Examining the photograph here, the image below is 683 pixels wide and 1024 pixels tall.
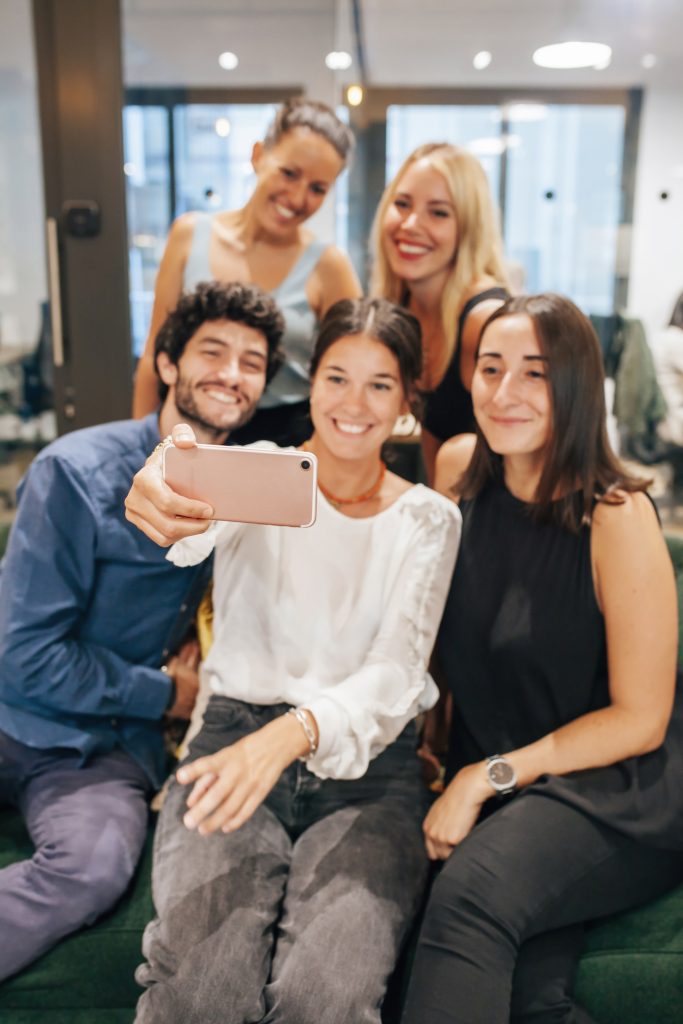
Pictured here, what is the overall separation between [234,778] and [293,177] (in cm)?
131

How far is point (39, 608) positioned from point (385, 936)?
2.46 ft

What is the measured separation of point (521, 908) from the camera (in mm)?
1244

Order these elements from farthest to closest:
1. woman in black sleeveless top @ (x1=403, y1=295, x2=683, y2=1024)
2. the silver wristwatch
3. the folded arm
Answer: the folded arm → the silver wristwatch → woman in black sleeveless top @ (x1=403, y1=295, x2=683, y2=1024)

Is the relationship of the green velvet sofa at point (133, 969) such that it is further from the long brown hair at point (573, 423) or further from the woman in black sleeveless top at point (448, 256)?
the woman in black sleeveless top at point (448, 256)

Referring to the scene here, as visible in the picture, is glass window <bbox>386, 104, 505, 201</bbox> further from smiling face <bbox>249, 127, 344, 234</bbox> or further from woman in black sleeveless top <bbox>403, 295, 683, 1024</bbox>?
woman in black sleeveless top <bbox>403, 295, 683, 1024</bbox>

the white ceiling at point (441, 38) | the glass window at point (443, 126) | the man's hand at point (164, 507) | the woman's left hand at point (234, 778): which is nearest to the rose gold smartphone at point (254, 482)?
the man's hand at point (164, 507)

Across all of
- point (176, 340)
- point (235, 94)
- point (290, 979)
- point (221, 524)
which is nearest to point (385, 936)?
point (290, 979)

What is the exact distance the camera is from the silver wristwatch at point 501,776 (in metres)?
1.39

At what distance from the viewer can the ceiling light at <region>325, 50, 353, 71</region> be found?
Answer: 2947 mm

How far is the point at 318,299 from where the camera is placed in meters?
2.08

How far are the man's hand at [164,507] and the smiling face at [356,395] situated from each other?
0.38m

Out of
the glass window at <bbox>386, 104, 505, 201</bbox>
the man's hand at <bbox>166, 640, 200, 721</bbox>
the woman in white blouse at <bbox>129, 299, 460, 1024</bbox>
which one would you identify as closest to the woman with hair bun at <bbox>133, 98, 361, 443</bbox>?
the woman in white blouse at <bbox>129, 299, 460, 1024</bbox>

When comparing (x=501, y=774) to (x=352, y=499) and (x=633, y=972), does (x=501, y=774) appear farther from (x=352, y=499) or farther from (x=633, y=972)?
(x=352, y=499)

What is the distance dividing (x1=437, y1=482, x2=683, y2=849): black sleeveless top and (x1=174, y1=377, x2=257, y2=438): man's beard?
453 millimetres
